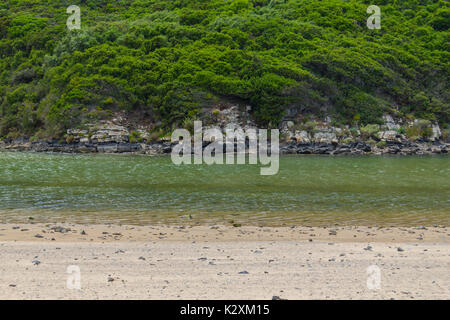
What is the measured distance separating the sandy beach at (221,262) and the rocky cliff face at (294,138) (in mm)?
39289

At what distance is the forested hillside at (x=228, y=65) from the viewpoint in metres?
59.2

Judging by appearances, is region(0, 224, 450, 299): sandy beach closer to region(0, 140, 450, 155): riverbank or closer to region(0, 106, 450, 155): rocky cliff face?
region(0, 140, 450, 155): riverbank

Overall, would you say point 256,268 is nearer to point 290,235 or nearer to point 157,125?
point 290,235

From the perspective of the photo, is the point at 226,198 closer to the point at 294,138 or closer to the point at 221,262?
the point at 221,262

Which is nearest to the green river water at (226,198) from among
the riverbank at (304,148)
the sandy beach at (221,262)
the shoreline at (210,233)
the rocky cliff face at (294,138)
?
the shoreline at (210,233)

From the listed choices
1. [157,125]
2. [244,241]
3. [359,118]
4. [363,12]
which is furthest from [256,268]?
[363,12]

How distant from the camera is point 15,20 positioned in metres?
86.5

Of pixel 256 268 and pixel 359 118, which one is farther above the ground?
pixel 359 118

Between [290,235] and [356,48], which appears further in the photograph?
[356,48]

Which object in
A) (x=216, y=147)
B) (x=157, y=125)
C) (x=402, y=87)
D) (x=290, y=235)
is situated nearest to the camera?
(x=290, y=235)

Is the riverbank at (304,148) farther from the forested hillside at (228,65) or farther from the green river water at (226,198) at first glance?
the green river water at (226,198)

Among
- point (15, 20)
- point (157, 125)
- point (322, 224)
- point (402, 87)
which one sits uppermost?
point (15, 20)

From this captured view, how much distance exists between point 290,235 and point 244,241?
5.15ft

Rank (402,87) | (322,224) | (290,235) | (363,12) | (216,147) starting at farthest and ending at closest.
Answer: (363,12)
(402,87)
(216,147)
(322,224)
(290,235)
